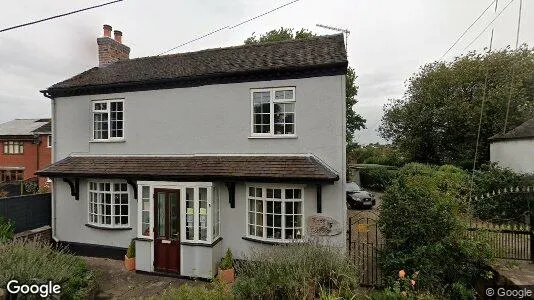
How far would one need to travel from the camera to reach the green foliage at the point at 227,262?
28.1 feet

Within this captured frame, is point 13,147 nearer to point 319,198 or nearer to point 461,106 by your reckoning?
point 319,198

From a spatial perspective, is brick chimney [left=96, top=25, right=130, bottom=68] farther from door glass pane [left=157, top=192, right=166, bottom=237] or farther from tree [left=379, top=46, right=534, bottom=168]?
tree [left=379, top=46, right=534, bottom=168]

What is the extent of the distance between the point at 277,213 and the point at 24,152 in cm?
2913

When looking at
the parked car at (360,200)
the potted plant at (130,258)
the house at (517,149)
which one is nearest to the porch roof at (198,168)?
the potted plant at (130,258)

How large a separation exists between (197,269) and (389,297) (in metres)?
5.90

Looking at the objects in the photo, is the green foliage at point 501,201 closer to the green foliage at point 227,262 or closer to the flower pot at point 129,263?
the green foliage at point 227,262

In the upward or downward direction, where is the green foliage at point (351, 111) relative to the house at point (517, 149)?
upward

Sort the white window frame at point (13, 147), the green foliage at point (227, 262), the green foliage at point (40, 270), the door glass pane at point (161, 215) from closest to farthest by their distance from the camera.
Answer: the green foliage at point (40, 270), the green foliage at point (227, 262), the door glass pane at point (161, 215), the white window frame at point (13, 147)

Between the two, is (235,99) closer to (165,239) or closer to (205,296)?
(165,239)

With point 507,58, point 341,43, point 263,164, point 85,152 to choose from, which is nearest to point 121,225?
point 85,152

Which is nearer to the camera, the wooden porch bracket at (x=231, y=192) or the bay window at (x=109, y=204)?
the wooden porch bracket at (x=231, y=192)

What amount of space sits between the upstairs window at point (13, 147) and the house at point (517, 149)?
Result: 3763 centimetres

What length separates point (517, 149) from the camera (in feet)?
53.9

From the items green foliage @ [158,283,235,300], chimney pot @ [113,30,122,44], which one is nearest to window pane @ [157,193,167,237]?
green foliage @ [158,283,235,300]
